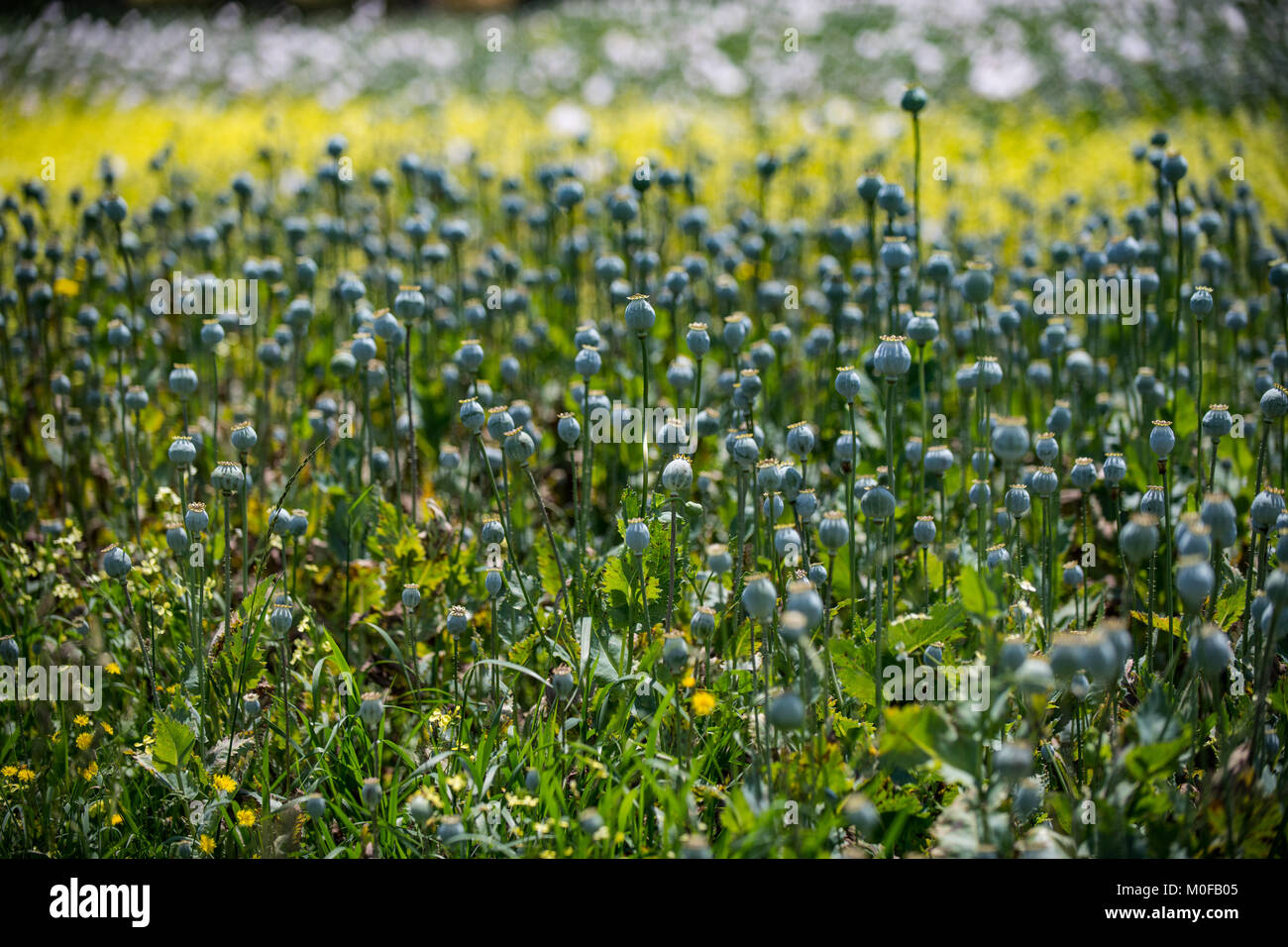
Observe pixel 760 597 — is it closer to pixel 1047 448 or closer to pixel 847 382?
pixel 847 382

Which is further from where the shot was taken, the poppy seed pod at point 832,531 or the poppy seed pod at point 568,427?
the poppy seed pod at point 568,427

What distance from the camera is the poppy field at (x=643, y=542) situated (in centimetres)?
243

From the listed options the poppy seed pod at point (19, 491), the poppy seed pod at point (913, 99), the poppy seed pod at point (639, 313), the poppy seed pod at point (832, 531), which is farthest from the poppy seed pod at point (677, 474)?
the poppy seed pod at point (19, 491)

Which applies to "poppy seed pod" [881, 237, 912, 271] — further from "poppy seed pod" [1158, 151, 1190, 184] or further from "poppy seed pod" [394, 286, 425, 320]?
"poppy seed pod" [394, 286, 425, 320]

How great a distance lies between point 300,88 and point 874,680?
46.3ft

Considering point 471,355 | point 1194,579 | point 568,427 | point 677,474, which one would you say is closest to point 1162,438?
point 1194,579

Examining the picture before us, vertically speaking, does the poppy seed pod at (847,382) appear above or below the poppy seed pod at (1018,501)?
above

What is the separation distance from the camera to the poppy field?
2.43m

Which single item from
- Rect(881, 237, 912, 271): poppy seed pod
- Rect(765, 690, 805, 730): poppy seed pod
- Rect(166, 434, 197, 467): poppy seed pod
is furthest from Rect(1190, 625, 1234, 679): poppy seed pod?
Rect(166, 434, 197, 467): poppy seed pod

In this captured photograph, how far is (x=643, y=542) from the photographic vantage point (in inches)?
110

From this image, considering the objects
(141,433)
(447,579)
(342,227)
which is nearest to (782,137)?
(342,227)

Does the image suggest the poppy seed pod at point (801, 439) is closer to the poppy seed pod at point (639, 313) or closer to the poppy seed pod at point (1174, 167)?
the poppy seed pod at point (639, 313)
